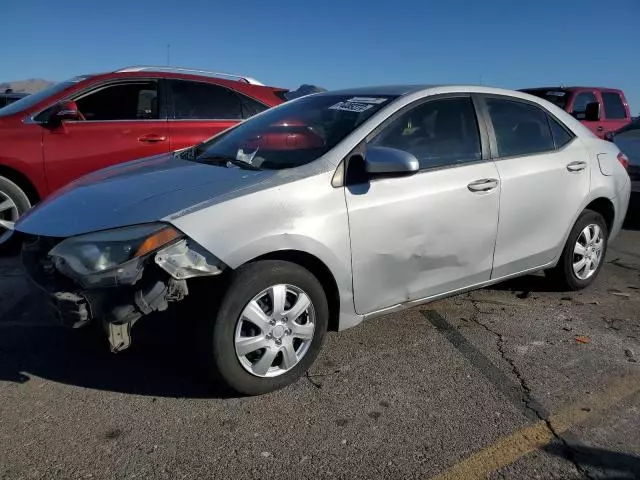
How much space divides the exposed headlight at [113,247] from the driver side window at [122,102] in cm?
340

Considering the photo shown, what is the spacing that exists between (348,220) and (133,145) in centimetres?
345

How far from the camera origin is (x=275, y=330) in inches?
120

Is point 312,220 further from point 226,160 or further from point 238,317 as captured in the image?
point 226,160

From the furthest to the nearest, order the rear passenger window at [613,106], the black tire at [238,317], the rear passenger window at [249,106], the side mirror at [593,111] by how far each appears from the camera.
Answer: the rear passenger window at [613,106]
the side mirror at [593,111]
the rear passenger window at [249,106]
the black tire at [238,317]

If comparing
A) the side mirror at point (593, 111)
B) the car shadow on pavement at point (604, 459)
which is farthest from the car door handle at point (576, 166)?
the side mirror at point (593, 111)

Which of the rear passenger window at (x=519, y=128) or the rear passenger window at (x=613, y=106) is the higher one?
the rear passenger window at (x=613, y=106)

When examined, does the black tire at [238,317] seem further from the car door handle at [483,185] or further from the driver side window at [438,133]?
the car door handle at [483,185]

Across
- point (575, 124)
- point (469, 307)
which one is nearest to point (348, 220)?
point (469, 307)

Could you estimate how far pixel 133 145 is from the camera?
5.89 metres

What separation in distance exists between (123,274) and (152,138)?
358 cm

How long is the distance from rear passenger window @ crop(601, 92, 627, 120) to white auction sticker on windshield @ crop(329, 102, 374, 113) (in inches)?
406

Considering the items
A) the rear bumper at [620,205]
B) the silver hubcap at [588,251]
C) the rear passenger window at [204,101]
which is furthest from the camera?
the rear passenger window at [204,101]

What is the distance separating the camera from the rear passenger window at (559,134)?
4473 millimetres

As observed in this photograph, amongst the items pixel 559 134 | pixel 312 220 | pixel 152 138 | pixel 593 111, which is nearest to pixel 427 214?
pixel 312 220
